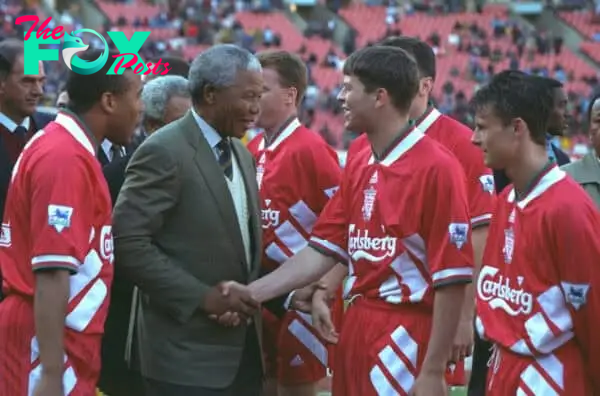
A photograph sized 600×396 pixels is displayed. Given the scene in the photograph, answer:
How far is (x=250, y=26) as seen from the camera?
39625mm

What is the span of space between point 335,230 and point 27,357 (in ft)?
4.71

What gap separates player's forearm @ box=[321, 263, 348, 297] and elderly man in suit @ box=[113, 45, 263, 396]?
586mm

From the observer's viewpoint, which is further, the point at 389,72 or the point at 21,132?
the point at 21,132

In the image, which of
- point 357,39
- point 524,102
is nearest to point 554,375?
point 524,102

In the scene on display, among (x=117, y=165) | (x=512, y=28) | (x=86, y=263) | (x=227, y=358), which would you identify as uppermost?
(x=512, y=28)

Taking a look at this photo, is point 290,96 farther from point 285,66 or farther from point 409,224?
point 409,224

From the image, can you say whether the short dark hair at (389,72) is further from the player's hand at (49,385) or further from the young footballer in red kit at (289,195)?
the player's hand at (49,385)

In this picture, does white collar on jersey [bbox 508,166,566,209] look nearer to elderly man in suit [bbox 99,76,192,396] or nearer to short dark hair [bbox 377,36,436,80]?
short dark hair [bbox 377,36,436,80]

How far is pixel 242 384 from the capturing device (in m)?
4.91

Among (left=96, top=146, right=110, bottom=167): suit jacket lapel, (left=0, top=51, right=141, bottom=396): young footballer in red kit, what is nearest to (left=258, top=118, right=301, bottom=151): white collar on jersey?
(left=96, top=146, right=110, bottom=167): suit jacket lapel

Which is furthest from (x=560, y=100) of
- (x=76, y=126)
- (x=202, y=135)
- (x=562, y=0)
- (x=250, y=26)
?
(x=562, y=0)

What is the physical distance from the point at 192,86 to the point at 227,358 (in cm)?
113

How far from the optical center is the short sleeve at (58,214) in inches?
169

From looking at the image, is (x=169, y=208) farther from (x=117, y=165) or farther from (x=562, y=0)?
(x=562, y=0)
